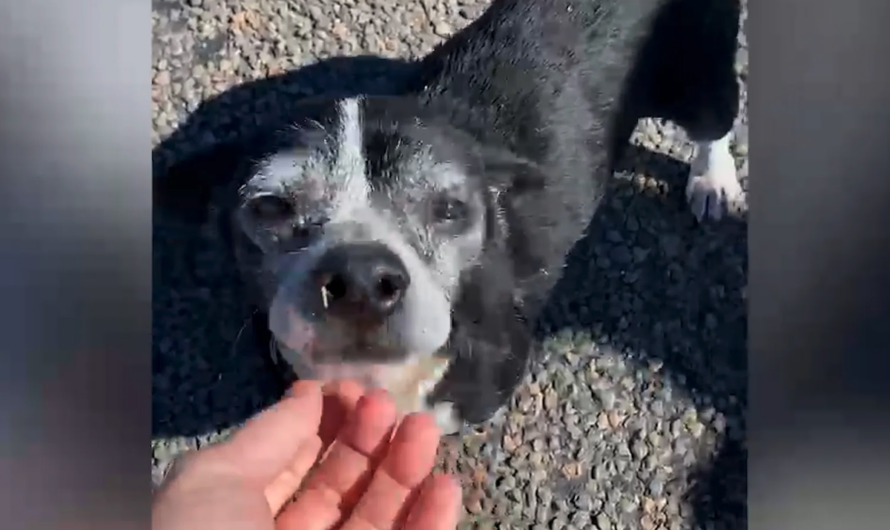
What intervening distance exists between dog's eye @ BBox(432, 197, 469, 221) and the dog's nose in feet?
0.16

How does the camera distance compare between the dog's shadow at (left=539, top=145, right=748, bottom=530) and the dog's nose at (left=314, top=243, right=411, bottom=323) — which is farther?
the dog's shadow at (left=539, top=145, right=748, bottom=530)

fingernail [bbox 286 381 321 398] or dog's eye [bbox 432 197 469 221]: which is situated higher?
dog's eye [bbox 432 197 469 221]

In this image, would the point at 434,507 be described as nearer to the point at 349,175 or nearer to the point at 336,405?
the point at 336,405

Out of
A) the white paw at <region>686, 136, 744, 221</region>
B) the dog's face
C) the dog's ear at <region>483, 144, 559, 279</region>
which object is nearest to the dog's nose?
the dog's face

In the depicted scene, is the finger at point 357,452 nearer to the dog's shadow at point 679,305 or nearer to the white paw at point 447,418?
the white paw at point 447,418

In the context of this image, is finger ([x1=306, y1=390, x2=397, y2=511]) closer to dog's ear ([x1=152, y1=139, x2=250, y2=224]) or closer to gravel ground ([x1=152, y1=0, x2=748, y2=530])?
gravel ground ([x1=152, y1=0, x2=748, y2=530])

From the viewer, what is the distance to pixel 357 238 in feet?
1.88

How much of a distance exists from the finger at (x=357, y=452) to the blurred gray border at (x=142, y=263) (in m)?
0.13

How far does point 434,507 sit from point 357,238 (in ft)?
0.65

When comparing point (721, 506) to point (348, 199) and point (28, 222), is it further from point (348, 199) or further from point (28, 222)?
point (28, 222)

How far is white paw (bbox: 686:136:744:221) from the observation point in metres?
0.67

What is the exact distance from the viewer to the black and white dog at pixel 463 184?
58 centimetres

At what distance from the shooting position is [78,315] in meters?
0.63

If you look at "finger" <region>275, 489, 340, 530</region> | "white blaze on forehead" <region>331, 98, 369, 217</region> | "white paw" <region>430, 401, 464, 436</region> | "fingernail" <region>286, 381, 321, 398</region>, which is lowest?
"finger" <region>275, 489, 340, 530</region>
